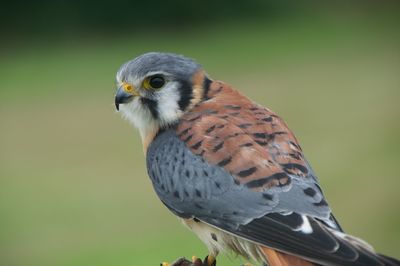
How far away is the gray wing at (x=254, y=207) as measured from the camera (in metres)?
3.77

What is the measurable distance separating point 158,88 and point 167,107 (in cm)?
11

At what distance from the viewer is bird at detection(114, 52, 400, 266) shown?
387cm

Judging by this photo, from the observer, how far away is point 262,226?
3.96 meters

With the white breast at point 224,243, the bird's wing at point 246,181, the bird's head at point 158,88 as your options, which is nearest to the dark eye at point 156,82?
the bird's head at point 158,88

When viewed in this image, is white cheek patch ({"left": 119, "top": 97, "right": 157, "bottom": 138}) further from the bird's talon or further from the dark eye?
the bird's talon

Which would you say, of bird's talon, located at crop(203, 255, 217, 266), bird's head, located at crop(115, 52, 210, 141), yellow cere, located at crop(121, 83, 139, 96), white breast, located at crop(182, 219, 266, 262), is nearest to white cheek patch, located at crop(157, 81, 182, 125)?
bird's head, located at crop(115, 52, 210, 141)

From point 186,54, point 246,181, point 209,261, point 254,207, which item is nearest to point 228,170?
point 246,181

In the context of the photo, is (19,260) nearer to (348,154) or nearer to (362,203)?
(362,203)

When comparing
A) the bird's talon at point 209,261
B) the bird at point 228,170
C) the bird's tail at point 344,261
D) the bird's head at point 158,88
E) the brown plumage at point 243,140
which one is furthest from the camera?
the bird's head at point 158,88

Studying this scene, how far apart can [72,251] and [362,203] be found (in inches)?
156

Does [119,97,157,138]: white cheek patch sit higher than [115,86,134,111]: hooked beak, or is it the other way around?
[115,86,134,111]: hooked beak

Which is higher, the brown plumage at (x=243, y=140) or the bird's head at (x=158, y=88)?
the bird's head at (x=158, y=88)

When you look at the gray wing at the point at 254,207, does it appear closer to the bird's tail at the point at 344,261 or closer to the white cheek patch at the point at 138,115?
the bird's tail at the point at 344,261

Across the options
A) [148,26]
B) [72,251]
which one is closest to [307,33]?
[148,26]
